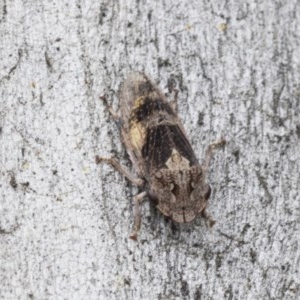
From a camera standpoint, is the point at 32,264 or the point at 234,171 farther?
the point at 234,171

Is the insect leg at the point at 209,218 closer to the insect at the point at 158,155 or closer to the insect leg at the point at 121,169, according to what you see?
the insect at the point at 158,155

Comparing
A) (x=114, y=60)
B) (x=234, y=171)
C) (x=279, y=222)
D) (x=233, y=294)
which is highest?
(x=114, y=60)

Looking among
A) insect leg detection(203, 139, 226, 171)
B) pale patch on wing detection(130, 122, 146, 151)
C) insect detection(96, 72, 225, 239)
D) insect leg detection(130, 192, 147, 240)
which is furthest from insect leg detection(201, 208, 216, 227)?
pale patch on wing detection(130, 122, 146, 151)

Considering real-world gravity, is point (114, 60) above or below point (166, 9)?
below

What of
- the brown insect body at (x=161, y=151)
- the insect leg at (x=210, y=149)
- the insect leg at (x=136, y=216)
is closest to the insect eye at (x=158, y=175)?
the brown insect body at (x=161, y=151)

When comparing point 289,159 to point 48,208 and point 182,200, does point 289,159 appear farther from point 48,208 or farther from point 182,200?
point 48,208

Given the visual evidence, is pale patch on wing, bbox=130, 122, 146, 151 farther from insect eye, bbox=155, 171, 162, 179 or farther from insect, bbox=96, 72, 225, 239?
insect eye, bbox=155, 171, 162, 179

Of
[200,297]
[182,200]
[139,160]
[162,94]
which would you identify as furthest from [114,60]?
[200,297]
